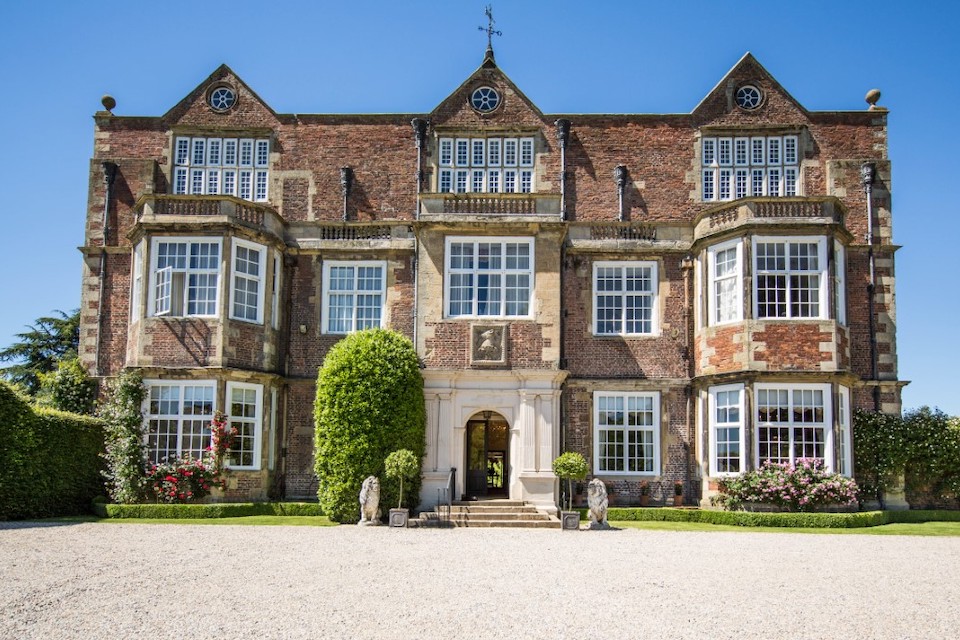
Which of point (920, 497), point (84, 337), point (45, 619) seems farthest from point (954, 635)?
point (84, 337)

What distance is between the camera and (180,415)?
22516 mm

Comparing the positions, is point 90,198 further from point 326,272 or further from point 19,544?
point 19,544

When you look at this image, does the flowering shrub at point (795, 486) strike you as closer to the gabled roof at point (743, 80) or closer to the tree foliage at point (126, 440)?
the gabled roof at point (743, 80)

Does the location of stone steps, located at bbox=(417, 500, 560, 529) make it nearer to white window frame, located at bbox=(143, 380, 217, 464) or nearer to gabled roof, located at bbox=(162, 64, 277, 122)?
white window frame, located at bbox=(143, 380, 217, 464)

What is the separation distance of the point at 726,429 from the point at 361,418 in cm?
908

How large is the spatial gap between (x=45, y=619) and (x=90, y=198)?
19108 mm

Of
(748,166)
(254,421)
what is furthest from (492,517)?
(748,166)

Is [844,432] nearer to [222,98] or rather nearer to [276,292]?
[276,292]

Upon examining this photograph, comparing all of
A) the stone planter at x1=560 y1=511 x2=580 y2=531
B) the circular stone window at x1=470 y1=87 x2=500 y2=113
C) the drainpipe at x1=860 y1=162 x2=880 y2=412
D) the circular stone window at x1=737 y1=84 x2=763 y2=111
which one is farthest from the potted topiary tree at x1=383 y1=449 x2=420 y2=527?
the circular stone window at x1=737 y1=84 x2=763 y2=111

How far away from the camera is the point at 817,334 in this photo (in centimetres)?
2256

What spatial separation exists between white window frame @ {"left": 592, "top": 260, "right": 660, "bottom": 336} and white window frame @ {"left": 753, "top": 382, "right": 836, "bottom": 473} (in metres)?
3.46

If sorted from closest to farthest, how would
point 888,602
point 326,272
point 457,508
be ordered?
point 888,602, point 457,508, point 326,272

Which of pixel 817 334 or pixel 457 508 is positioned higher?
pixel 817 334

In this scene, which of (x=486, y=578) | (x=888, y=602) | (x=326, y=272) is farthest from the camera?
(x=326, y=272)
